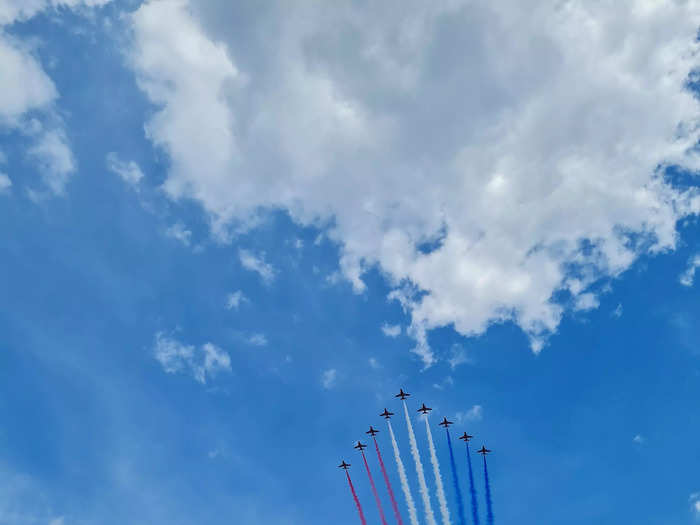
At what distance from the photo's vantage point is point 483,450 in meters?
184

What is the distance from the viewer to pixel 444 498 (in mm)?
136875

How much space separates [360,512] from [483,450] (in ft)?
220

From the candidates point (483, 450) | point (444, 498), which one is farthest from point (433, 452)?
point (483, 450)

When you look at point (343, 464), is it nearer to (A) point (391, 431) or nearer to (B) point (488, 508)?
(A) point (391, 431)

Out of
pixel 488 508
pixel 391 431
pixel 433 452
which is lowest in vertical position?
pixel 488 508

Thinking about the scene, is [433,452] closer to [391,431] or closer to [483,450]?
[391,431]

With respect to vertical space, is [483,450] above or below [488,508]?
above

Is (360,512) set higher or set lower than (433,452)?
lower

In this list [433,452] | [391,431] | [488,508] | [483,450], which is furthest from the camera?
[483,450]

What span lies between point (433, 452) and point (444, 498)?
13451 mm

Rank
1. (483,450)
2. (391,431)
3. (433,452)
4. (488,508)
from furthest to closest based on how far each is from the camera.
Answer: (483,450) < (391,431) < (433,452) < (488,508)

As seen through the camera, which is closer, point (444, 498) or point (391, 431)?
point (444, 498)

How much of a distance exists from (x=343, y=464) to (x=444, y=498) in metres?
64.4

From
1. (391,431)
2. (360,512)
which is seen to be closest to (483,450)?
(391,431)
